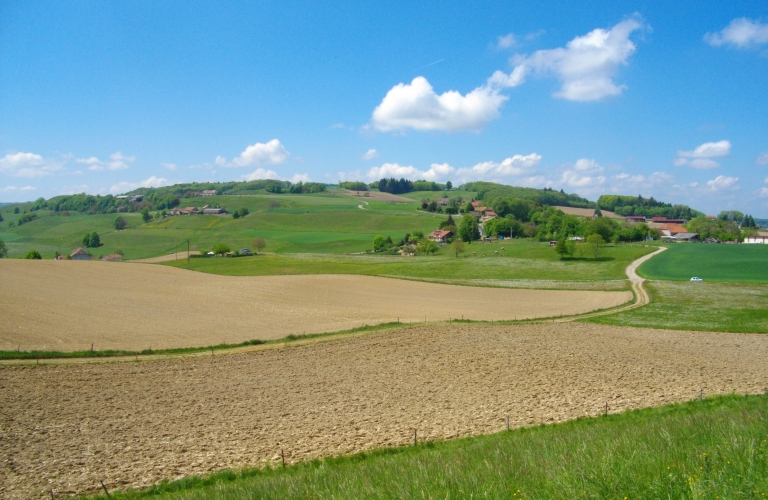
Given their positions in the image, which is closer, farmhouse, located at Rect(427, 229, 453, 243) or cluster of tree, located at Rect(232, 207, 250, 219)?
farmhouse, located at Rect(427, 229, 453, 243)

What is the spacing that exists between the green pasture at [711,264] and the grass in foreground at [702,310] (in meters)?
10.7

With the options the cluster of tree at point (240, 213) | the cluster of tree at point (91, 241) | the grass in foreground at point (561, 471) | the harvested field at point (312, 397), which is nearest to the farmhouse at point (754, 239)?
the harvested field at point (312, 397)

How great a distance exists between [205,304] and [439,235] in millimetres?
90408

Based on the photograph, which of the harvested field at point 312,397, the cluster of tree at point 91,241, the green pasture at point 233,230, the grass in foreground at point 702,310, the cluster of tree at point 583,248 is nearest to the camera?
the harvested field at point 312,397

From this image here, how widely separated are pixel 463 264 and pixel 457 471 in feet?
249

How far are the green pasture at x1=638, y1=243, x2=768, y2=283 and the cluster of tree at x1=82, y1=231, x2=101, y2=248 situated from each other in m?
111

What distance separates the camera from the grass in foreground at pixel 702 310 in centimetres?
3738

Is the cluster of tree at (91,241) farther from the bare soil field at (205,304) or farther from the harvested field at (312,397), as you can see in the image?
the harvested field at (312,397)

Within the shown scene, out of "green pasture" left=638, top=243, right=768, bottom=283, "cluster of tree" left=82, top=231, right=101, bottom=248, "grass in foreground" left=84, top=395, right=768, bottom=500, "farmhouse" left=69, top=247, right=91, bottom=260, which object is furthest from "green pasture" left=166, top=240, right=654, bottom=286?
"grass in foreground" left=84, top=395, right=768, bottom=500

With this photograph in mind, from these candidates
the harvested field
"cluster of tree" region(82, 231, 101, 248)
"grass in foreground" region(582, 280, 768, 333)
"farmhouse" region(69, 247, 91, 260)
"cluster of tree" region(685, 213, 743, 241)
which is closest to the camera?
the harvested field

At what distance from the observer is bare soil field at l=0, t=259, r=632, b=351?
3148cm

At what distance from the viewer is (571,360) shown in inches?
1022

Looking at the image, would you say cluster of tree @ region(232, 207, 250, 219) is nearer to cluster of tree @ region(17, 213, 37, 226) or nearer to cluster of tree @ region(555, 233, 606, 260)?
cluster of tree @ region(17, 213, 37, 226)

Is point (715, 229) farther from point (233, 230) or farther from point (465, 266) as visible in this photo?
point (233, 230)
